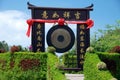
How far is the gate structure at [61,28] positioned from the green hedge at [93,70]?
14.0 ft

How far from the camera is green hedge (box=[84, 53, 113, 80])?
1485 cm

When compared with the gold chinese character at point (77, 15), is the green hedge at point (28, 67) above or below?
below

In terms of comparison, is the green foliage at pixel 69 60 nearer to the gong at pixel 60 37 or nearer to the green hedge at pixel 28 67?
the gong at pixel 60 37

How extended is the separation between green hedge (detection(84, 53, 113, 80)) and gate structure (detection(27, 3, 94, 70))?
4266mm

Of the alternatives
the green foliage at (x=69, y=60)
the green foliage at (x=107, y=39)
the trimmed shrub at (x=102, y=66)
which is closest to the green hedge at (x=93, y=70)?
the trimmed shrub at (x=102, y=66)

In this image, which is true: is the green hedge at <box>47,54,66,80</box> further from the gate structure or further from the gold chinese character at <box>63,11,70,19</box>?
the gold chinese character at <box>63,11,70,19</box>

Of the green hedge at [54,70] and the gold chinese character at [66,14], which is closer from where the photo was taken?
the green hedge at [54,70]

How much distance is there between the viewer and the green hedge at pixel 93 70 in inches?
585

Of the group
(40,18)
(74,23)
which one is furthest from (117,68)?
(40,18)

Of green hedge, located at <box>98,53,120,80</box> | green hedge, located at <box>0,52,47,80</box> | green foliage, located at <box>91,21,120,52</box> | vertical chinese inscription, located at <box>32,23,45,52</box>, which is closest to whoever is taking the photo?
green hedge, located at <box>0,52,47,80</box>

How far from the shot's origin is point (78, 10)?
21.2m

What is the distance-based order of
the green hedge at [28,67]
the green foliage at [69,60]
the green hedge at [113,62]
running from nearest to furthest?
the green hedge at [28,67] → the green hedge at [113,62] → the green foliage at [69,60]

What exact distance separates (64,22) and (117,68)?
4.11 m

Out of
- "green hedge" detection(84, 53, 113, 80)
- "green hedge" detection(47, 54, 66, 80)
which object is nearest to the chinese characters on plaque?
"green hedge" detection(47, 54, 66, 80)
